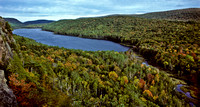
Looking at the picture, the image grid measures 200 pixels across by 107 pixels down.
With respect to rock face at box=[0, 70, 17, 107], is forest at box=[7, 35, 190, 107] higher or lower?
lower

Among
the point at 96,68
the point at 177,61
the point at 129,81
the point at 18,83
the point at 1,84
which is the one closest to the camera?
the point at 1,84

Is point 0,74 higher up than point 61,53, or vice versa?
point 0,74

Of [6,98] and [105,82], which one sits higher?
[6,98]

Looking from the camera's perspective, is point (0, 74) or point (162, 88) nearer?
point (0, 74)

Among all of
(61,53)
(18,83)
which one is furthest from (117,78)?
(18,83)

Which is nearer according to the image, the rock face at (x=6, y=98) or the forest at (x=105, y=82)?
the rock face at (x=6, y=98)

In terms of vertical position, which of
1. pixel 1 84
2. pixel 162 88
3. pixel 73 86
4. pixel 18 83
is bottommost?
pixel 162 88

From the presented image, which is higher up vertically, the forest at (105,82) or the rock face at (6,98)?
the rock face at (6,98)

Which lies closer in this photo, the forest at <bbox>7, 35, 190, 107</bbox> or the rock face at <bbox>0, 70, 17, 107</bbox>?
the rock face at <bbox>0, 70, 17, 107</bbox>

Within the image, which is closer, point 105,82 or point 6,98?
point 6,98

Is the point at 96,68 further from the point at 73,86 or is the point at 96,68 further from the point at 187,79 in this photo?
the point at 187,79

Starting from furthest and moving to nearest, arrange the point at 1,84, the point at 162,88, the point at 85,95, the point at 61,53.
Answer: the point at 61,53
the point at 162,88
the point at 85,95
the point at 1,84
